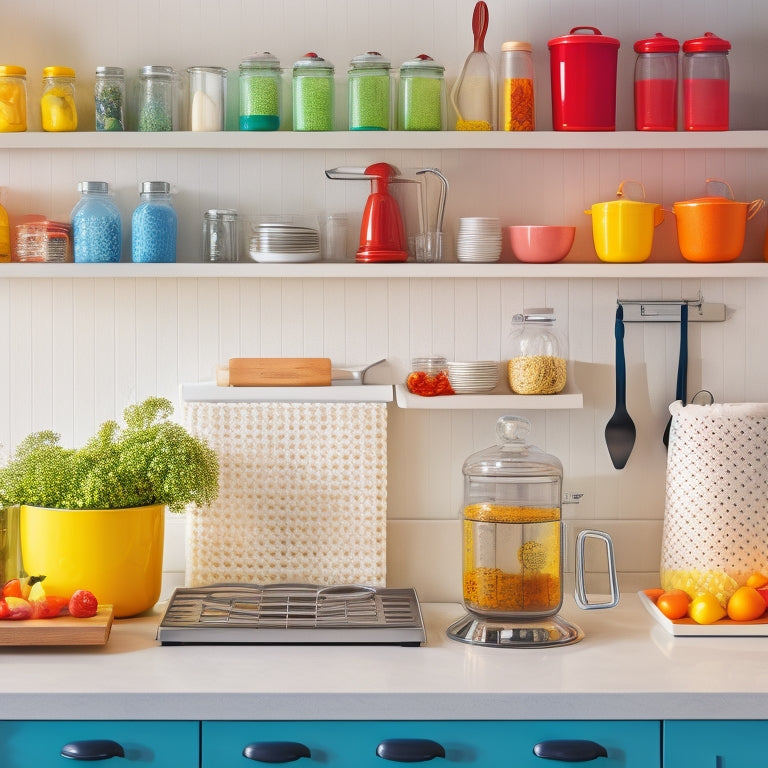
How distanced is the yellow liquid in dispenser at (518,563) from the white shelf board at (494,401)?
27 cm

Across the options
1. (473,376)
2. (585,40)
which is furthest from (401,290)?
(585,40)

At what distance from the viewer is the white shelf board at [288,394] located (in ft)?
7.14

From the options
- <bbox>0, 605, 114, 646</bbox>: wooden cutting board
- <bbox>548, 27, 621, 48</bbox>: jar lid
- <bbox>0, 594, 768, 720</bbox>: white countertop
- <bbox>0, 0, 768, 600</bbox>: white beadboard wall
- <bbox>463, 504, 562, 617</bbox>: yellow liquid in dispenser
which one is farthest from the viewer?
<bbox>0, 0, 768, 600</bbox>: white beadboard wall

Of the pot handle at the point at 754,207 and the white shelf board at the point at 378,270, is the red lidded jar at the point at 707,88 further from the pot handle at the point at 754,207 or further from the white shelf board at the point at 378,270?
the white shelf board at the point at 378,270

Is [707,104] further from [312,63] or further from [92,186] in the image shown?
[92,186]

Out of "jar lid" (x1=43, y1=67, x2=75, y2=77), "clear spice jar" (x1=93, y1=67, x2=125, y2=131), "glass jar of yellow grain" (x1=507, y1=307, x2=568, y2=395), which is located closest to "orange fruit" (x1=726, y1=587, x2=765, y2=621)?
"glass jar of yellow grain" (x1=507, y1=307, x2=568, y2=395)

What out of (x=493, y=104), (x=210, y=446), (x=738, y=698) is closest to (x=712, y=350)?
(x=493, y=104)

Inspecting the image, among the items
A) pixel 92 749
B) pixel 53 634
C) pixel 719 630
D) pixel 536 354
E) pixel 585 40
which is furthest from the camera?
pixel 536 354

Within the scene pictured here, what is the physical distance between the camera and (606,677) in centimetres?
168

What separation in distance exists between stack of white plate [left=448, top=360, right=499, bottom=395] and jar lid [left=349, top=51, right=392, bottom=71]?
2.13 feet

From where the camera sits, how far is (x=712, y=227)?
212cm

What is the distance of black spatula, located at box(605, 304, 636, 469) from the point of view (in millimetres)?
2248

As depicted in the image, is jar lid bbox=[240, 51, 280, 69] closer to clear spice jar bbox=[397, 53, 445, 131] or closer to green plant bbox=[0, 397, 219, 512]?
clear spice jar bbox=[397, 53, 445, 131]

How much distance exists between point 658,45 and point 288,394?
107 cm
